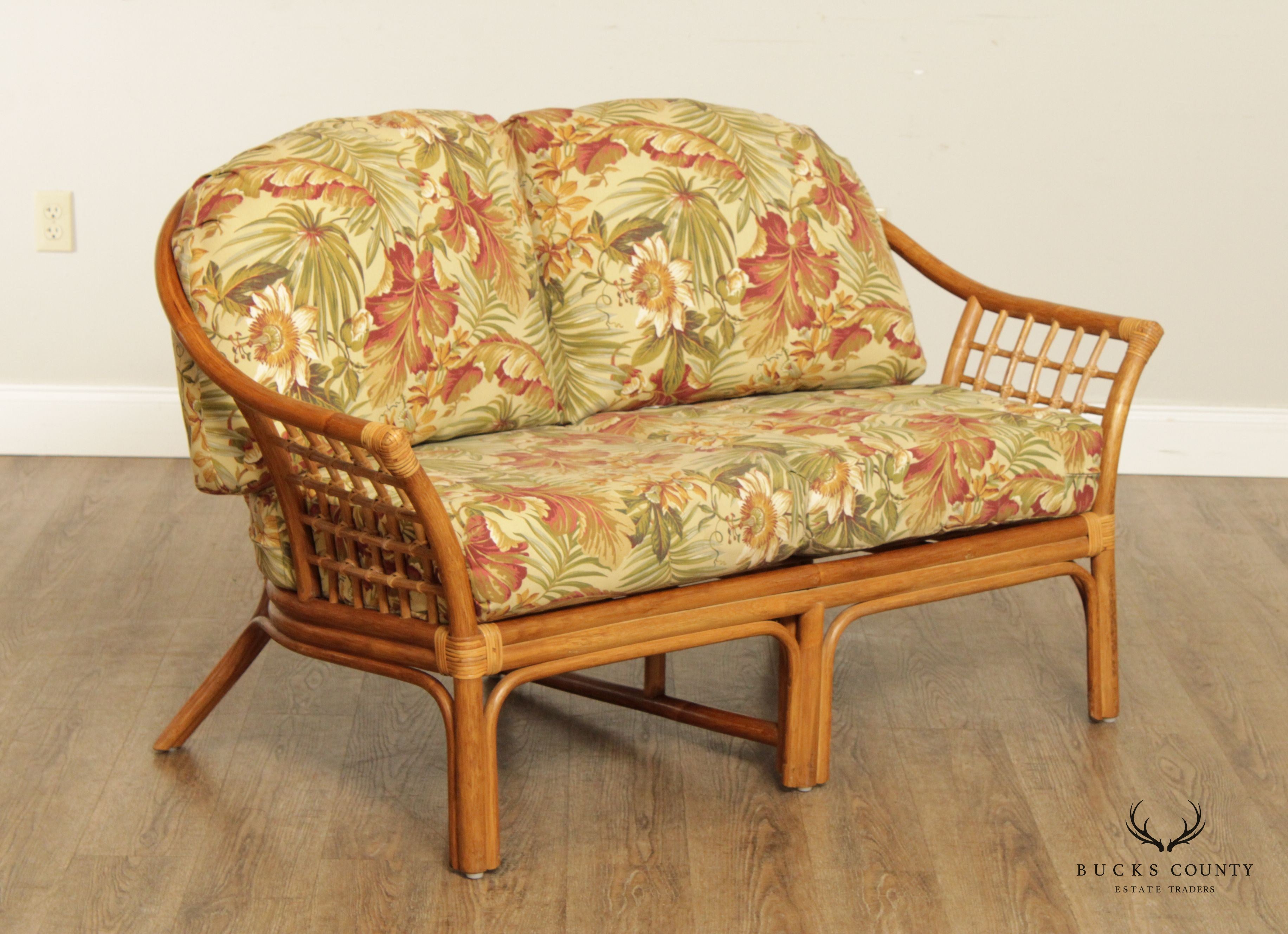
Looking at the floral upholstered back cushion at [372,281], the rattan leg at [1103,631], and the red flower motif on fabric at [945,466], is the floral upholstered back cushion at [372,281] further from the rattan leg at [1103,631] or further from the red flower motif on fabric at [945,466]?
the rattan leg at [1103,631]

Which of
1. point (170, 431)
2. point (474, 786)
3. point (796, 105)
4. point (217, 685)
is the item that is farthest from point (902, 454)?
point (170, 431)

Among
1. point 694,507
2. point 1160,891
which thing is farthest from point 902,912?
point 694,507

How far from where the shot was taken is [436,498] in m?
1.48

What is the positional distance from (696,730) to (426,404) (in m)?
0.57

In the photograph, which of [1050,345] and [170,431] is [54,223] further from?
[1050,345]

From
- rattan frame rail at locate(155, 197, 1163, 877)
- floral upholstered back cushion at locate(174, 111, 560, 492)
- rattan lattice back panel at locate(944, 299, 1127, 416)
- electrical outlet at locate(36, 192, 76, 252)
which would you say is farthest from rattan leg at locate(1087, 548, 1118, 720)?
electrical outlet at locate(36, 192, 76, 252)

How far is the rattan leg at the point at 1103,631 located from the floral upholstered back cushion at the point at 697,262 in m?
0.44

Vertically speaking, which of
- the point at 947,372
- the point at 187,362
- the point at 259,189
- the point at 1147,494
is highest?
the point at 259,189

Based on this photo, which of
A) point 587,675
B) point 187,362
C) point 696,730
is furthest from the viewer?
point 587,675

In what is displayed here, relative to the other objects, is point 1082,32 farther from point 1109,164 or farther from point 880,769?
point 880,769

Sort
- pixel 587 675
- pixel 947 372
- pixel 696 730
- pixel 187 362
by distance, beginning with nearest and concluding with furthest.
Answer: pixel 187 362
pixel 696 730
pixel 587 675
pixel 947 372

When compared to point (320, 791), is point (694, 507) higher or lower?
higher

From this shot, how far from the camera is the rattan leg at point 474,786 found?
60.6 inches

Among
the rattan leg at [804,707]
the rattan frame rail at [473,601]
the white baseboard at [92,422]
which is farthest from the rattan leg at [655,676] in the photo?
the white baseboard at [92,422]
